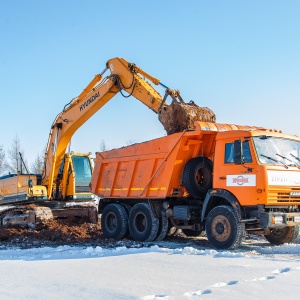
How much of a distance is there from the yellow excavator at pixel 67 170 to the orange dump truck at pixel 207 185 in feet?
7.02

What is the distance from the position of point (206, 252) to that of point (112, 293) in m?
4.25

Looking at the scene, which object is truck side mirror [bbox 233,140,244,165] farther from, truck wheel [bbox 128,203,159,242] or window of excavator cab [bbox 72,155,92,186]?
window of excavator cab [bbox 72,155,92,186]

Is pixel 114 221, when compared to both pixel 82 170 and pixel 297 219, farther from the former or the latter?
pixel 297 219

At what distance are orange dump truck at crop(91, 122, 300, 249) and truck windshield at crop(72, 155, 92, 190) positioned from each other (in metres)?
2.42

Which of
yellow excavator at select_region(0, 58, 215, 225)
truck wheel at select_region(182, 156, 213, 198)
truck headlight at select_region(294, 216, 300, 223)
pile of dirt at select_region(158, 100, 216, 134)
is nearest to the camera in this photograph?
truck headlight at select_region(294, 216, 300, 223)

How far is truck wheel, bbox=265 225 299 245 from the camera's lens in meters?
12.0

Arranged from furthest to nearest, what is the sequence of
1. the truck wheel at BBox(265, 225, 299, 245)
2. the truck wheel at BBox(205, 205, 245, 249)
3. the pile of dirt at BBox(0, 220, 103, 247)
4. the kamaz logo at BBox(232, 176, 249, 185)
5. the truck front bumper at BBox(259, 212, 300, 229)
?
the pile of dirt at BBox(0, 220, 103, 247), the truck wheel at BBox(265, 225, 299, 245), the kamaz logo at BBox(232, 176, 249, 185), the truck wheel at BBox(205, 205, 245, 249), the truck front bumper at BBox(259, 212, 300, 229)

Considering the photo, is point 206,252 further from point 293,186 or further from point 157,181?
point 157,181

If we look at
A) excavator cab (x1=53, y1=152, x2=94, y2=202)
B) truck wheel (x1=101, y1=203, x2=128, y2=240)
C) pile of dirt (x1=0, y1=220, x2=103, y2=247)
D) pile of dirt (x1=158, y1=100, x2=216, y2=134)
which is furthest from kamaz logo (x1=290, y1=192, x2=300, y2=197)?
excavator cab (x1=53, y1=152, x2=94, y2=202)

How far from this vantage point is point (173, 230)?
47.8 feet

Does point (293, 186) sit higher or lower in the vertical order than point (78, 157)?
lower

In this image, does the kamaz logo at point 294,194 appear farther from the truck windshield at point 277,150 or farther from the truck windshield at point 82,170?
the truck windshield at point 82,170

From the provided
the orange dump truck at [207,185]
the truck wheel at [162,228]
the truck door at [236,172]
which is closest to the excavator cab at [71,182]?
the orange dump truck at [207,185]

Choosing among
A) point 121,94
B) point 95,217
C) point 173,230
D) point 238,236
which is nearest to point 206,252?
point 238,236
